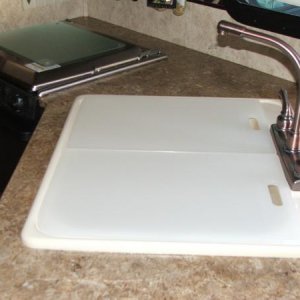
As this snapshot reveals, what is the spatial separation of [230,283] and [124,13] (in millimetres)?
1296

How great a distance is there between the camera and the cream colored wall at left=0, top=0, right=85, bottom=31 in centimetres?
162

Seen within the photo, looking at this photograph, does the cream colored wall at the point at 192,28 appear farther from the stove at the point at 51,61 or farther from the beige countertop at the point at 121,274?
the beige countertop at the point at 121,274

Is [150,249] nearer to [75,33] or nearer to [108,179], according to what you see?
[108,179]

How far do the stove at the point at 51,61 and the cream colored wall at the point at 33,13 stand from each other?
0.17 ft

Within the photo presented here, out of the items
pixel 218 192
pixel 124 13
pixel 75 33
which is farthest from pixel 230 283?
pixel 124 13

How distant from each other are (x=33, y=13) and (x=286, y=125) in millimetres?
1088

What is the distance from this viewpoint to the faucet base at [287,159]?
2.80ft

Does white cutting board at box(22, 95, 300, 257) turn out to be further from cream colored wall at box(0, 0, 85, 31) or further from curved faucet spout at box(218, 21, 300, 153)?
cream colored wall at box(0, 0, 85, 31)

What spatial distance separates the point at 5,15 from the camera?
5.30ft

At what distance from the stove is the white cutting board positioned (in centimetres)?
14

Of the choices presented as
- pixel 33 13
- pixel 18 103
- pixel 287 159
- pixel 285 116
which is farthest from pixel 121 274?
pixel 33 13

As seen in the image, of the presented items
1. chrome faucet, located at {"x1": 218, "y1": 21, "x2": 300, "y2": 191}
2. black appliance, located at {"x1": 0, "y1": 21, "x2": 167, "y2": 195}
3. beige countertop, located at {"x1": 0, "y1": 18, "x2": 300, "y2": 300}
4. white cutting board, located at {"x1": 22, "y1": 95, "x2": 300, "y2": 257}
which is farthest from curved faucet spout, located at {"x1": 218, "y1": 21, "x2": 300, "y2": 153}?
black appliance, located at {"x1": 0, "y1": 21, "x2": 167, "y2": 195}

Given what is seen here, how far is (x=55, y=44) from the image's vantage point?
59.3 inches

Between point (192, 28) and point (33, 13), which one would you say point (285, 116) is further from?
point (33, 13)
